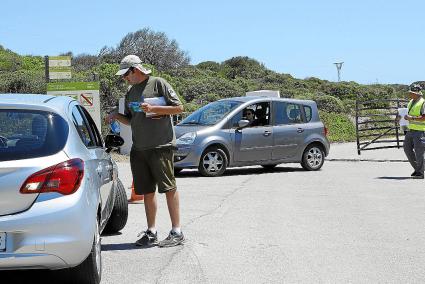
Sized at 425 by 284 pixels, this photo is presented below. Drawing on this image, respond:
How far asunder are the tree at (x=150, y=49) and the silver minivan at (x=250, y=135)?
29.3 metres

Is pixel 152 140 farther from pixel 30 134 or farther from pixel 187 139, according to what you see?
pixel 187 139

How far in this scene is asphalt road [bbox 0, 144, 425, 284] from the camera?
6.14 m

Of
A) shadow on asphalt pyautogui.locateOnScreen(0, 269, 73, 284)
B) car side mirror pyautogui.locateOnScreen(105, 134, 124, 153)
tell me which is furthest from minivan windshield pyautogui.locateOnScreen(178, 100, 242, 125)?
shadow on asphalt pyautogui.locateOnScreen(0, 269, 73, 284)

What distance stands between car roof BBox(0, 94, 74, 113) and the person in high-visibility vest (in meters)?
9.80

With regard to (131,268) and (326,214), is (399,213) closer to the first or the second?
(326,214)

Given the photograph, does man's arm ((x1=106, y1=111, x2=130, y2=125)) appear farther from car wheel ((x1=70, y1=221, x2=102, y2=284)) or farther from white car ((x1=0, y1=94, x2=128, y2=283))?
car wheel ((x1=70, y1=221, x2=102, y2=284))

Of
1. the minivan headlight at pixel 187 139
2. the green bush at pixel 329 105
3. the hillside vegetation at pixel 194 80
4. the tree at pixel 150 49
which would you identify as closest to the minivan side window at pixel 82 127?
the minivan headlight at pixel 187 139

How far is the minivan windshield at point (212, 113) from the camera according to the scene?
50.4 ft

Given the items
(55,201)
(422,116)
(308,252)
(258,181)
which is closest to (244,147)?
(258,181)

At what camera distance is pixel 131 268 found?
20.8ft

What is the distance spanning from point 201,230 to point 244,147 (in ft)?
23.2

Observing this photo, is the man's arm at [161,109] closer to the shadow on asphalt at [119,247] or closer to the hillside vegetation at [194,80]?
the shadow on asphalt at [119,247]

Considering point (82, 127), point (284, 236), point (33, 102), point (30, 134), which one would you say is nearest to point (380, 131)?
point (284, 236)

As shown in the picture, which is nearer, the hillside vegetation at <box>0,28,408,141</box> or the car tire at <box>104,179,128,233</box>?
the car tire at <box>104,179,128,233</box>
